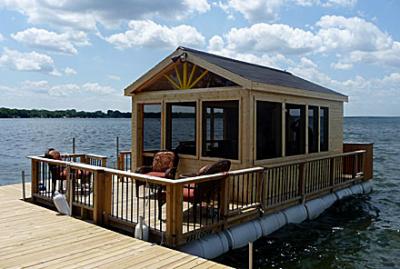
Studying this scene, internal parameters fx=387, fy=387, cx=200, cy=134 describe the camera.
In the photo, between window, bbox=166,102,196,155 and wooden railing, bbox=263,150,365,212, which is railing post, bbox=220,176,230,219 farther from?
window, bbox=166,102,196,155

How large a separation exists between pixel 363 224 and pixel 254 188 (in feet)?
9.88

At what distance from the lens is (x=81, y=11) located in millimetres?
9883

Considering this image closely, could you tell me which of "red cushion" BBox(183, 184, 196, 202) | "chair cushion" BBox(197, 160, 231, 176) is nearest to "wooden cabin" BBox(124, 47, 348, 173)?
"chair cushion" BBox(197, 160, 231, 176)

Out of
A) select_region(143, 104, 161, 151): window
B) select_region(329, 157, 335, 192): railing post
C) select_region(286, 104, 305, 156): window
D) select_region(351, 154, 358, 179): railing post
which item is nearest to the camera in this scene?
select_region(286, 104, 305, 156): window

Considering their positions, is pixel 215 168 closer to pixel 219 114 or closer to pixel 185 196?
pixel 185 196

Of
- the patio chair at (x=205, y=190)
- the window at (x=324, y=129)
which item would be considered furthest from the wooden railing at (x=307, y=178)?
the patio chair at (x=205, y=190)

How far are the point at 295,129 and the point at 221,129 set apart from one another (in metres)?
1.90

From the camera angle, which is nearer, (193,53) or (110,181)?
(110,181)

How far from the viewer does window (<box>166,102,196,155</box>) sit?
7809 mm

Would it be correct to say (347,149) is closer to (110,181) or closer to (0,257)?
(110,181)

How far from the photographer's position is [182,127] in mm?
8031

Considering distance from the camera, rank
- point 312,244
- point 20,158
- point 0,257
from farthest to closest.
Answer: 1. point 20,158
2. point 312,244
3. point 0,257

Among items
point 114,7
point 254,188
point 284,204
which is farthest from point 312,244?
point 114,7

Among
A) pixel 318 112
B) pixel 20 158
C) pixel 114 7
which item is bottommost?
pixel 20 158
